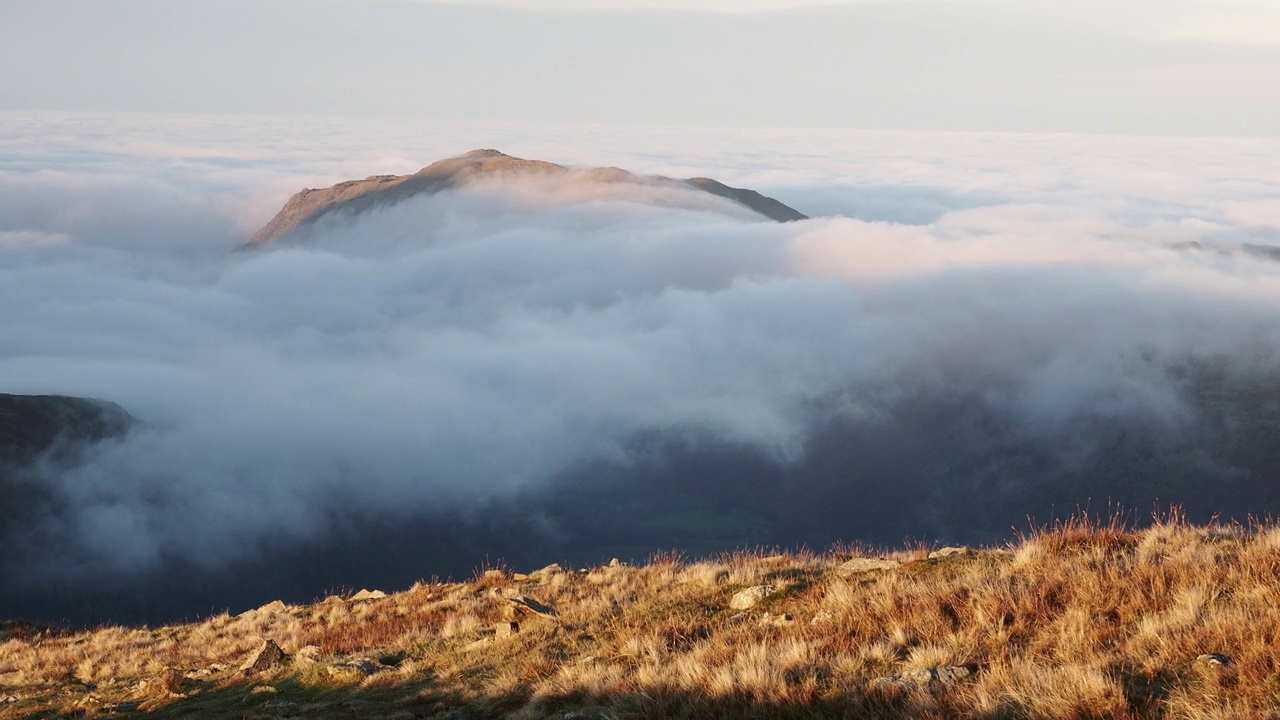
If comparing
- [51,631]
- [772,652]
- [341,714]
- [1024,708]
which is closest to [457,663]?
[341,714]

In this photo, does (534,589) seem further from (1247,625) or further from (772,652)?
(1247,625)

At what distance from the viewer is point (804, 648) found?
9.05 m

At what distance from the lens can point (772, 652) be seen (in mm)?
9164

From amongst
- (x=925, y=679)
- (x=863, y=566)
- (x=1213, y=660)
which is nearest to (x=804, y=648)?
(x=925, y=679)

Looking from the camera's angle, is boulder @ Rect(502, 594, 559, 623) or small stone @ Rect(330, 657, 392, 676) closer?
small stone @ Rect(330, 657, 392, 676)

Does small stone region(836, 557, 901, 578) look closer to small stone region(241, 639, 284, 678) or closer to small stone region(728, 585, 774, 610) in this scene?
small stone region(728, 585, 774, 610)

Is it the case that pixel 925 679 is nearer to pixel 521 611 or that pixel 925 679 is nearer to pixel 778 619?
pixel 778 619

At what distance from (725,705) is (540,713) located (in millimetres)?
1884

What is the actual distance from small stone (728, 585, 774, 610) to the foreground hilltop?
0.03 metres

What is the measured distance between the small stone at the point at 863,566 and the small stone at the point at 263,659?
7801 millimetres

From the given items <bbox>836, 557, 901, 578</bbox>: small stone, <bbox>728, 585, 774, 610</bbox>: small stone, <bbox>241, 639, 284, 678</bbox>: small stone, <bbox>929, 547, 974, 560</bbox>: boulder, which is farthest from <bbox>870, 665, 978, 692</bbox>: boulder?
<bbox>241, 639, 284, 678</bbox>: small stone

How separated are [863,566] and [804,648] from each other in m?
5.47

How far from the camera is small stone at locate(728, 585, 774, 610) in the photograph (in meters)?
12.5

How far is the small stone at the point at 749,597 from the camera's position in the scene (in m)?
12.5
